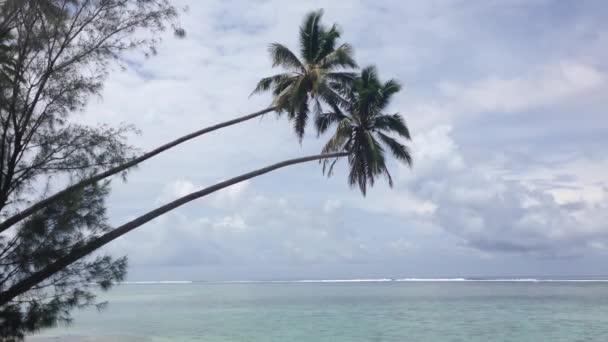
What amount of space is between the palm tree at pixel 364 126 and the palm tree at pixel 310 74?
0.45m

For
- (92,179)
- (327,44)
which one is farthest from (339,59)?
(92,179)

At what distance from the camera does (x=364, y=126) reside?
18375mm

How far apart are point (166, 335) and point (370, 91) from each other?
2238 centimetres

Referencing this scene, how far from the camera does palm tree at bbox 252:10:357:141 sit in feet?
57.1

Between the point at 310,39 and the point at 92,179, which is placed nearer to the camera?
the point at 92,179

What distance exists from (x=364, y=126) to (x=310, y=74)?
8.10 ft

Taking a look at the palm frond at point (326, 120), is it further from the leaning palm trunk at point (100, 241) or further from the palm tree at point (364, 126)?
the leaning palm trunk at point (100, 241)

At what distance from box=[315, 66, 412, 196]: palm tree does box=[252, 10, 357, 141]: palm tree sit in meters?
0.45

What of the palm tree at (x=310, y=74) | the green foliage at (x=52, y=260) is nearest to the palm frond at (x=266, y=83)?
the palm tree at (x=310, y=74)

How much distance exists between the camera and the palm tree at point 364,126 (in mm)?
17844

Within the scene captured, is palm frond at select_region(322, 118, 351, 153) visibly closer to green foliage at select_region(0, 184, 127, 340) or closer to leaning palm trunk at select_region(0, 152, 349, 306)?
leaning palm trunk at select_region(0, 152, 349, 306)

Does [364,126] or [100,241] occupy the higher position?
[364,126]

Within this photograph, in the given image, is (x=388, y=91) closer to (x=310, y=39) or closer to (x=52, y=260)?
(x=310, y=39)

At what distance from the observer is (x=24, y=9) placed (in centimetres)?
1103
